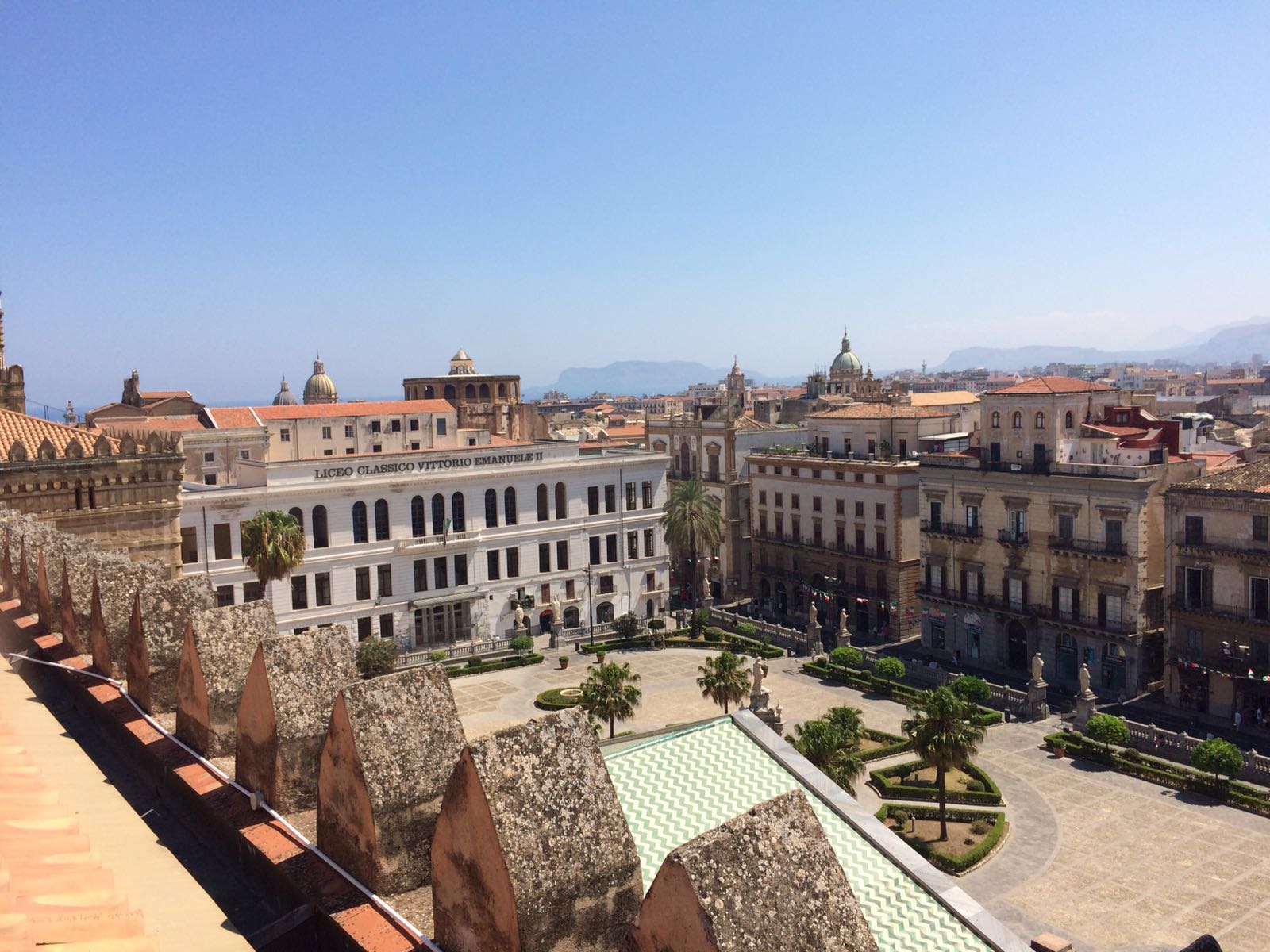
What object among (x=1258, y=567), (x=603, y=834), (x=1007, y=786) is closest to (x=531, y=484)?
(x=1007, y=786)

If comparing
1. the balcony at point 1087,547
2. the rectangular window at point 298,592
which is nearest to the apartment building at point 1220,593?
the balcony at point 1087,547

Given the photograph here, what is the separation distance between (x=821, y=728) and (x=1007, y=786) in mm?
10995

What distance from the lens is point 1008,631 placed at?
56406mm

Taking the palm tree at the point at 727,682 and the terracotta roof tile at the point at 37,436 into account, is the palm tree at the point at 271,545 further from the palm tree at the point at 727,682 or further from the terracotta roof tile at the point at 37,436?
the palm tree at the point at 727,682

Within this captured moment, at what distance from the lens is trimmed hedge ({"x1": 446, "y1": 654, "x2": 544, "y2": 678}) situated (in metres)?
54.6

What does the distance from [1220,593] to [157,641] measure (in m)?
45.4

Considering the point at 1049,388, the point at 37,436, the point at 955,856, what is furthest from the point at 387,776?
the point at 1049,388

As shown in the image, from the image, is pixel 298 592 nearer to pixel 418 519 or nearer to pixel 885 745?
pixel 418 519

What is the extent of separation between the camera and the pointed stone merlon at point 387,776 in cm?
829

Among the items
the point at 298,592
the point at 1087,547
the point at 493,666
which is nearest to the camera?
the point at 1087,547

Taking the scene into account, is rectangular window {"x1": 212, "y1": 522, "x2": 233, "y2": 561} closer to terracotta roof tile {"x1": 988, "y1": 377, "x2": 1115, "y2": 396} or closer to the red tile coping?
terracotta roof tile {"x1": 988, "y1": 377, "x2": 1115, "y2": 396}

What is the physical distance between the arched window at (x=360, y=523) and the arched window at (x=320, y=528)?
61.3 inches

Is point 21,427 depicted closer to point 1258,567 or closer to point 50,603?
point 50,603

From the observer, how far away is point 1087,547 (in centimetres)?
5153
